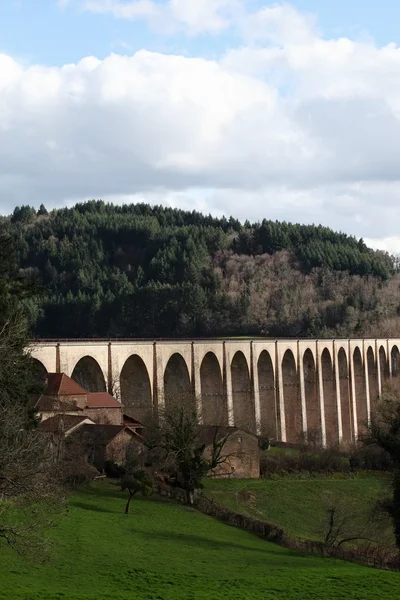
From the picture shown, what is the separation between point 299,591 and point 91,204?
16620cm

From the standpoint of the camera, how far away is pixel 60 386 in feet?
139

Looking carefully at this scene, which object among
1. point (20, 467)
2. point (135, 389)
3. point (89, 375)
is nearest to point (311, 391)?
point (135, 389)

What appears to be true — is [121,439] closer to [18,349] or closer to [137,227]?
[18,349]

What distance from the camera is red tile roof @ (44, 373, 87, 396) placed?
42188 millimetres

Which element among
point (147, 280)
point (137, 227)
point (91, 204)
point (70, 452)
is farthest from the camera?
point (91, 204)

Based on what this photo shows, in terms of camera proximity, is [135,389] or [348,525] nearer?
[348,525]

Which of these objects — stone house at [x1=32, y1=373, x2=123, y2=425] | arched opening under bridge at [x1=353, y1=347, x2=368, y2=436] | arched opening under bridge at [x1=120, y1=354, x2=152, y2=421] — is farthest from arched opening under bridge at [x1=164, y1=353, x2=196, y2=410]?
arched opening under bridge at [x1=353, y1=347, x2=368, y2=436]

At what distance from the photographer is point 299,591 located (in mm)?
23781

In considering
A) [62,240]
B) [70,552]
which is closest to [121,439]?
[70,552]

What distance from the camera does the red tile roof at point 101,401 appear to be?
44938 mm

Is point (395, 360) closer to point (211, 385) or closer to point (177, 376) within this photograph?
point (211, 385)

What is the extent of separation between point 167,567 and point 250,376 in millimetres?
36766

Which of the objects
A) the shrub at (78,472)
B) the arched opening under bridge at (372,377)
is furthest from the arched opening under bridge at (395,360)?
the shrub at (78,472)

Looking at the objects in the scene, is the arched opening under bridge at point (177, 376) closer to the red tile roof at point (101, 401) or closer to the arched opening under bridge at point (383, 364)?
the red tile roof at point (101, 401)
